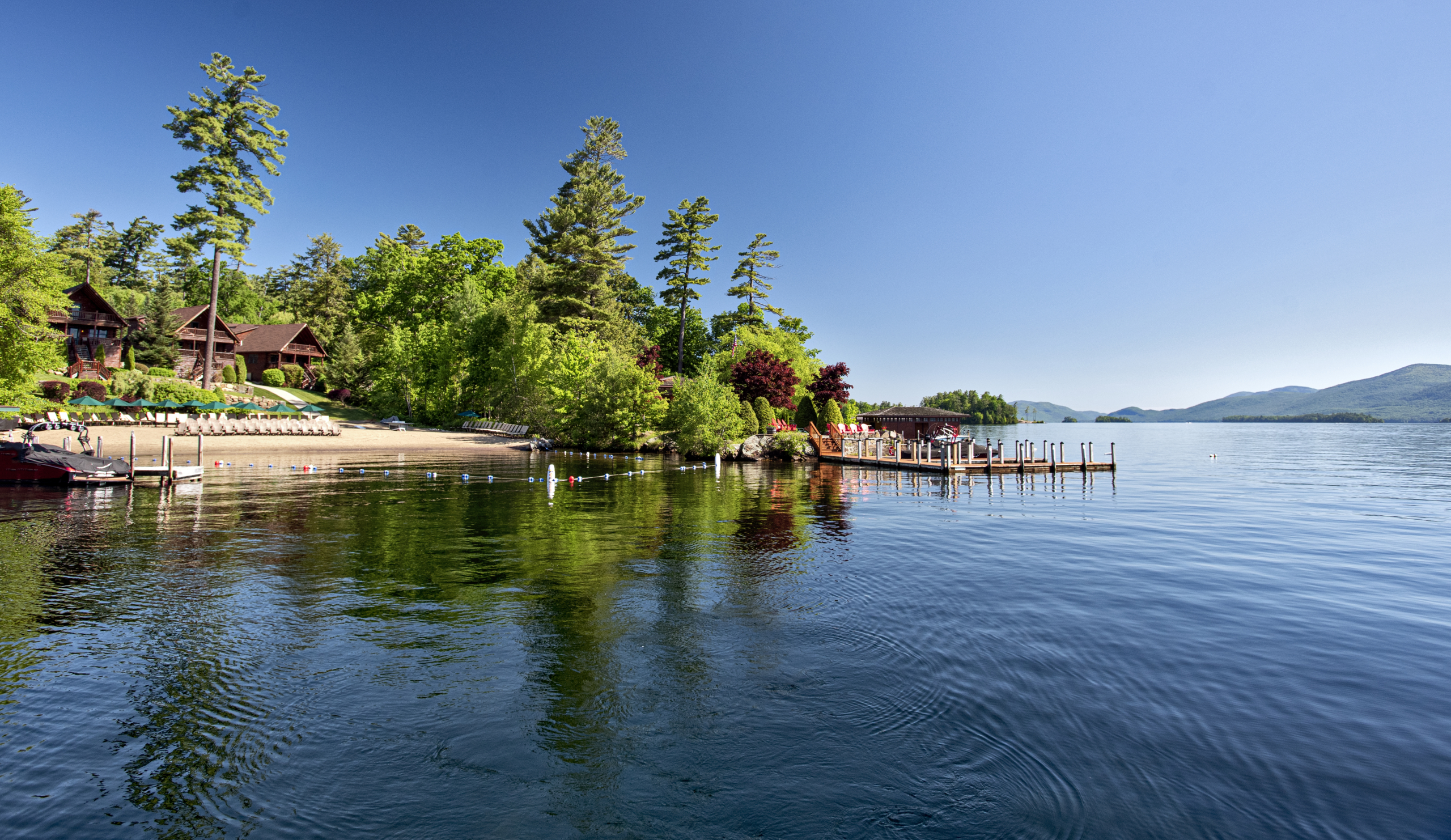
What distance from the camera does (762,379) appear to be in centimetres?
4997

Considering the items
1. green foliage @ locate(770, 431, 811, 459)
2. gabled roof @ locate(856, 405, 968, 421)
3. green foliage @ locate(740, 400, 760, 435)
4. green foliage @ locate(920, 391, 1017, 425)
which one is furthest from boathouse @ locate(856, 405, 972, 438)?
green foliage @ locate(920, 391, 1017, 425)

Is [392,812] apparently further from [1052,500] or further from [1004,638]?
[1052,500]

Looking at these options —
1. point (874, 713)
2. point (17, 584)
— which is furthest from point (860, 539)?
point (17, 584)

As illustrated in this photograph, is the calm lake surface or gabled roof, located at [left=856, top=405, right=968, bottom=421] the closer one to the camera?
the calm lake surface

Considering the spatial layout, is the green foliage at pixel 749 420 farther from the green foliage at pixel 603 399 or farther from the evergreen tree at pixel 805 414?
the evergreen tree at pixel 805 414

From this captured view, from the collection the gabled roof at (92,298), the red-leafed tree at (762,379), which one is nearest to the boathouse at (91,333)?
the gabled roof at (92,298)

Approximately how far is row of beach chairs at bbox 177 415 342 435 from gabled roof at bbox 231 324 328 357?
2654cm

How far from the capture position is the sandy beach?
117 ft

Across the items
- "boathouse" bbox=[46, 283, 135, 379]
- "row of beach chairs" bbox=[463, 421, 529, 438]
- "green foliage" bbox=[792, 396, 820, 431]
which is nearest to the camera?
"green foliage" bbox=[792, 396, 820, 431]

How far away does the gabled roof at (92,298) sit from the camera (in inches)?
2192

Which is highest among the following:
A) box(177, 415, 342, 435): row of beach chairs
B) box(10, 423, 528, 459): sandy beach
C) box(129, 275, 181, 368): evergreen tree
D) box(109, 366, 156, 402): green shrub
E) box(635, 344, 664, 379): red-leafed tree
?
box(129, 275, 181, 368): evergreen tree

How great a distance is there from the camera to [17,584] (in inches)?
432

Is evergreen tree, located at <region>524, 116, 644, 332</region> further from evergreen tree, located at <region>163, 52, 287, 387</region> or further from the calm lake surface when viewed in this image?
the calm lake surface

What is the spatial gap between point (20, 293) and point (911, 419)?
47348mm
